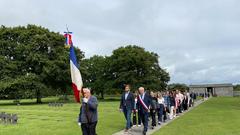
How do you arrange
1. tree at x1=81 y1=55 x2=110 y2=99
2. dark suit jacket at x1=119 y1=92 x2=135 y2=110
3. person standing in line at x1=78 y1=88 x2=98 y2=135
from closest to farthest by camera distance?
person standing in line at x1=78 y1=88 x2=98 y2=135
dark suit jacket at x1=119 y1=92 x2=135 y2=110
tree at x1=81 y1=55 x2=110 y2=99

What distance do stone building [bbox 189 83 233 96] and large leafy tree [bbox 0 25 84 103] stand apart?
2591 inches

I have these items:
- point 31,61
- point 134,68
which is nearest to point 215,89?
point 134,68

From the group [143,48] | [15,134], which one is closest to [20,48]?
[143,48]

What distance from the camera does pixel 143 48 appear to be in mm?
73625

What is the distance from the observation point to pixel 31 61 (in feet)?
175

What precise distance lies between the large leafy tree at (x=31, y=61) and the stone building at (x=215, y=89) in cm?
6582

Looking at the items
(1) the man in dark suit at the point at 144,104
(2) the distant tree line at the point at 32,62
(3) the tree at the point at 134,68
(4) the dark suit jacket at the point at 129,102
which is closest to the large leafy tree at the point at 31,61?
(2) the distant tree line at the point at 32,62

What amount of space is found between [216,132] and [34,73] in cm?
4250

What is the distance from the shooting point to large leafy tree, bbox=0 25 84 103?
51750mm

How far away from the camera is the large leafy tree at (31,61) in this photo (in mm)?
51750

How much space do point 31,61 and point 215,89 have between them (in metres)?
77.8

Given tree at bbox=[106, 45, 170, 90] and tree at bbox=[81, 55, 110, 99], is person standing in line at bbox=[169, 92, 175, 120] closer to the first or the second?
tree at bbox=[106, 45, 170, 90]

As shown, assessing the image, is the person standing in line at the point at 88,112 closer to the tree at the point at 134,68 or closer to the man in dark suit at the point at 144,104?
the man in dark suit at the point at 144,104

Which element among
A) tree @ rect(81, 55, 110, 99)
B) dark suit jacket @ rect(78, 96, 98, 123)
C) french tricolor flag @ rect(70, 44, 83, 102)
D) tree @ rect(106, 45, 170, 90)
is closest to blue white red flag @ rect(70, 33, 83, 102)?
french tricolor flag @ rect(70, 44, 83, 102)
